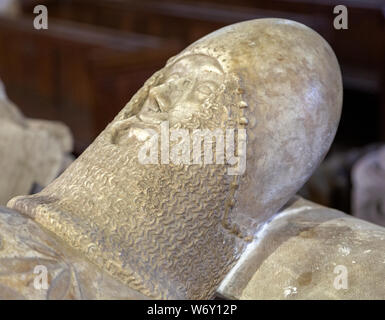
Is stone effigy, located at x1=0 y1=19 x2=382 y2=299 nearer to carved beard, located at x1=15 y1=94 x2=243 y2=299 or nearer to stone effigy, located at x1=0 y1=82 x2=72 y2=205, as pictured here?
carved beard, located at x1=15 y1=94 x2=243 y2=299

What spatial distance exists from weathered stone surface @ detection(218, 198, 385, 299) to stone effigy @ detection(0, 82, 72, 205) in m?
1.62

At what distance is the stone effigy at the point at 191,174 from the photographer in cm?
228

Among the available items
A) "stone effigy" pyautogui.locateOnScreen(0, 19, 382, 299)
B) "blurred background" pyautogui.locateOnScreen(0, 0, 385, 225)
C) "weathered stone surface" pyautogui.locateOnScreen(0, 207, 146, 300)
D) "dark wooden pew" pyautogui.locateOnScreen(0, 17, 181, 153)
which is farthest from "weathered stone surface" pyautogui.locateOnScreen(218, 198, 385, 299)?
"dark wooden pew" pyautogui.locateOnScreen(0, 17, 181, 153)

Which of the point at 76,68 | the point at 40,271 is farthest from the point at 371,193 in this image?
the point at 76,68

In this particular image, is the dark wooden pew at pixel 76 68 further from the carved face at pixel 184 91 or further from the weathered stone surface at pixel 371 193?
the carved face at pixel 184 91

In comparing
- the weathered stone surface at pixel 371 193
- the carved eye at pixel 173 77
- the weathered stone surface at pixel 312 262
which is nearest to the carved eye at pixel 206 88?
the carved eye at pixel 173 77

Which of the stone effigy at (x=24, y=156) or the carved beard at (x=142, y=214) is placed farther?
the stone effigy at (x=24, y=156)

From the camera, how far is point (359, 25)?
273 inches

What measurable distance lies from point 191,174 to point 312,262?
61 centimetres

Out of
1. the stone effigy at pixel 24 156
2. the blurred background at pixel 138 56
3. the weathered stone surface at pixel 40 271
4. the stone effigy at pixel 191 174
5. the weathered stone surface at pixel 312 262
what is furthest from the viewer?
the blurred background at pixel 138 56

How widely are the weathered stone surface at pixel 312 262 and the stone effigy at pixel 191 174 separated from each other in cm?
4

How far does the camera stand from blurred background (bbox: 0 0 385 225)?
5.47 meters
